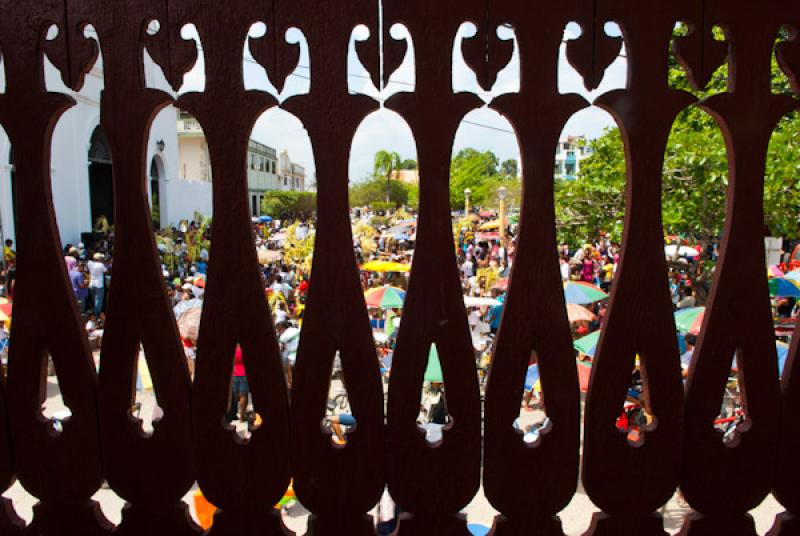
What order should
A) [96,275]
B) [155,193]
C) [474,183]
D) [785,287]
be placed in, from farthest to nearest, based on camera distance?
[474,183] → [155,193] → [96,275] → [785,287]

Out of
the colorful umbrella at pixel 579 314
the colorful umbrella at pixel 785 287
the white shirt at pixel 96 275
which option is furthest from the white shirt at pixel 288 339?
the colorful umbrella at pixel 785 287

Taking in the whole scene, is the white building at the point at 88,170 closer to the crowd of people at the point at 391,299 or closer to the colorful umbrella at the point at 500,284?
the crowd of people at the point at 391,299

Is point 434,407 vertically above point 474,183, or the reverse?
point 474,183

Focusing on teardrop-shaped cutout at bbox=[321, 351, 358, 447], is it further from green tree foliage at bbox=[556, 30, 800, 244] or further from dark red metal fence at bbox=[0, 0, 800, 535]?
green tree foliage at bbox=[556, 30, 800, 244]

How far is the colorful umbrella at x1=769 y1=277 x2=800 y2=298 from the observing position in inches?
316

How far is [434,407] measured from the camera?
5883 mm

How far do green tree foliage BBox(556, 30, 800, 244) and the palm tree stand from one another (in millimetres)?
40322

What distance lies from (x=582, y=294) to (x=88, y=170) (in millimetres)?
15397

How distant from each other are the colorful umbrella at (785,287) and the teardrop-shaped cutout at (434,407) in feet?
15.2

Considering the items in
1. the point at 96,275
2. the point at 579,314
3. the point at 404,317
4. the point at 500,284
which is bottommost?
the point at 579,314

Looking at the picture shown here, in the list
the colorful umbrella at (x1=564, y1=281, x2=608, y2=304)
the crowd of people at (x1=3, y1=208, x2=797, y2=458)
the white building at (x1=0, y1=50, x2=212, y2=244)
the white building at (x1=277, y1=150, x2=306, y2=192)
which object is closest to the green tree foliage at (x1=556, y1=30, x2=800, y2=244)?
the crowd of people at (x1=3, y1=208, x2=797, y2=458)

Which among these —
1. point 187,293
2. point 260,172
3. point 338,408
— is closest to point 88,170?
point 187,293

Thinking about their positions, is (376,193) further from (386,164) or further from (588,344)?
(588,344)

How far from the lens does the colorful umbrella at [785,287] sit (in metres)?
8.03
